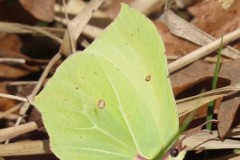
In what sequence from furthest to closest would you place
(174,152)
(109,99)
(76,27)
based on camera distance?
1. (76,27)
2. (109,99)
3. (174,152)

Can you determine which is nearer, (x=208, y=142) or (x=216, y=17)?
(x=208, y=142)

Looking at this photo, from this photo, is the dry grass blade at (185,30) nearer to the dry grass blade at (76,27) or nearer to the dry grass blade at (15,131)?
the dry grass blade at (76,27)

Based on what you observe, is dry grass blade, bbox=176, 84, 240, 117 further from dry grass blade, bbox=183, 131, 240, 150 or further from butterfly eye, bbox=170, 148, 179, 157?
butterfly eye, bbox=170, 148, 179, 157

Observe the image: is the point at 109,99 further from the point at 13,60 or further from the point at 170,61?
the point at 13,60

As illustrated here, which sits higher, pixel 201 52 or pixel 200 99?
pixel 201 52

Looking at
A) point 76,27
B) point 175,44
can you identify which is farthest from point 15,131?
point 175,44

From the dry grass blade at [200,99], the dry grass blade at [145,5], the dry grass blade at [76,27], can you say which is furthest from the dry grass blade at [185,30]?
the dry grass blade at [200,99]

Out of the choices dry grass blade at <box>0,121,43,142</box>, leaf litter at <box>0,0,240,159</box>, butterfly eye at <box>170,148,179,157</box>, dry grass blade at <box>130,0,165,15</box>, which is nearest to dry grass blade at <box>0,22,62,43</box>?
leaf litter at <box>0,0,240,159</box>
